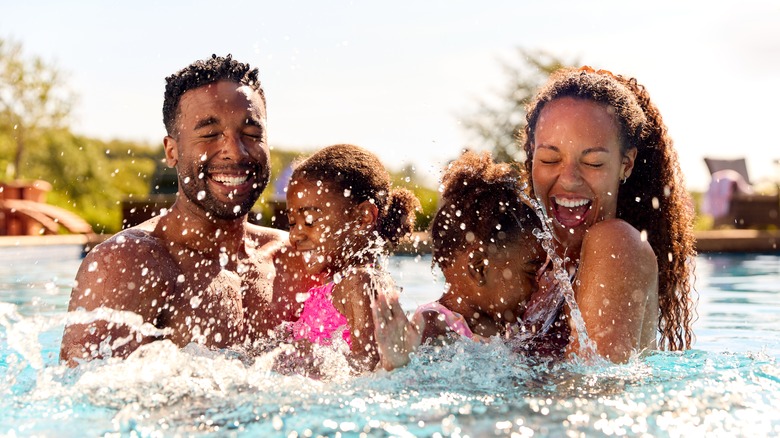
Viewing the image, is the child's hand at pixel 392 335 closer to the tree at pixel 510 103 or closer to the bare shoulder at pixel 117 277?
the bare shoulder at pixel 117 277

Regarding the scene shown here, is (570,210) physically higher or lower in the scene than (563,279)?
higher

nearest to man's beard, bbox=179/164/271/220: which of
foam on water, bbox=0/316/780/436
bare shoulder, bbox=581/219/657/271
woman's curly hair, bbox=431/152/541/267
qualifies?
foam on water, bbox=0/316/780/436

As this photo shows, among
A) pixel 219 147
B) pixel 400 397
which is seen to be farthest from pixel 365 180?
pixel 400 397

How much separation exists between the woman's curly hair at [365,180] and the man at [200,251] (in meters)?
0.26

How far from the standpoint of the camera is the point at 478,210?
3.89 metres

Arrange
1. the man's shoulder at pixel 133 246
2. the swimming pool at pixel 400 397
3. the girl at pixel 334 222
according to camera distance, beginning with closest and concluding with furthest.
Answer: the swimming pool at pixel 400 397, the man's shoulder at pixel 133 246, the girl at pixel 334 222

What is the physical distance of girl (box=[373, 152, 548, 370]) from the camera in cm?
380

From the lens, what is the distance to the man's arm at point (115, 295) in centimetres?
351

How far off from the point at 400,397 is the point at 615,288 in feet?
3.03

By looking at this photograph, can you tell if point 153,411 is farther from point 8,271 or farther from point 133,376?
point 8,271

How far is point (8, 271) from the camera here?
37.5ft

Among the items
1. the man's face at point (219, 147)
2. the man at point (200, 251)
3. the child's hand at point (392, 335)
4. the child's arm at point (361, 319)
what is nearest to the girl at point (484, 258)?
the child's arm at point (361, 319)

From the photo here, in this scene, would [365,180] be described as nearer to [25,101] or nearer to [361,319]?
[361,319]

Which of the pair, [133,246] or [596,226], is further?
[133,246]
